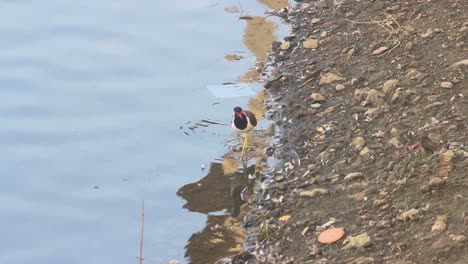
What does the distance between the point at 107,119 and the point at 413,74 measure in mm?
2797

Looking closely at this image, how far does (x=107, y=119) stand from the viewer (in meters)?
7.09

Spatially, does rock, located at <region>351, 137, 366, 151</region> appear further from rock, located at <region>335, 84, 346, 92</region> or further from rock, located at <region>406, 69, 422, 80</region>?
rock, located at <region>335, 84, 346, 92</region>

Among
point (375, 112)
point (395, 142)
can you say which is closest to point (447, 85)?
point (375, 112)

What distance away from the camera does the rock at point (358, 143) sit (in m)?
5.60

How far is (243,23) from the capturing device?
30.3ft

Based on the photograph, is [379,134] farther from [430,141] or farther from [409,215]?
[409,215]

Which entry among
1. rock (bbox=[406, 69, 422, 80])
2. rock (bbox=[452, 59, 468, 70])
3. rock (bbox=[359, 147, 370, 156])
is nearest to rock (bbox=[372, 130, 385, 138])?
rock (bbox=[359, 147, 370, 156])

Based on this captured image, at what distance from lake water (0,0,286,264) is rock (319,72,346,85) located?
85 cm

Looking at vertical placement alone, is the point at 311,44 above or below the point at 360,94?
below

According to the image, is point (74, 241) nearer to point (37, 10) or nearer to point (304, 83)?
point (304, 83)

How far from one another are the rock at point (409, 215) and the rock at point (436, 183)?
210 millimetres

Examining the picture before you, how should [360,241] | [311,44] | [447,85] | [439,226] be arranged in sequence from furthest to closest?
[311,44] → [447,85] → [360,241] → [439,226]

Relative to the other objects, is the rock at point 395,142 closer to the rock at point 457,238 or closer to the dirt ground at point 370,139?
the dirt ground at point 370,139

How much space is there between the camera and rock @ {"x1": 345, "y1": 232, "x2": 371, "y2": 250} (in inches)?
173
